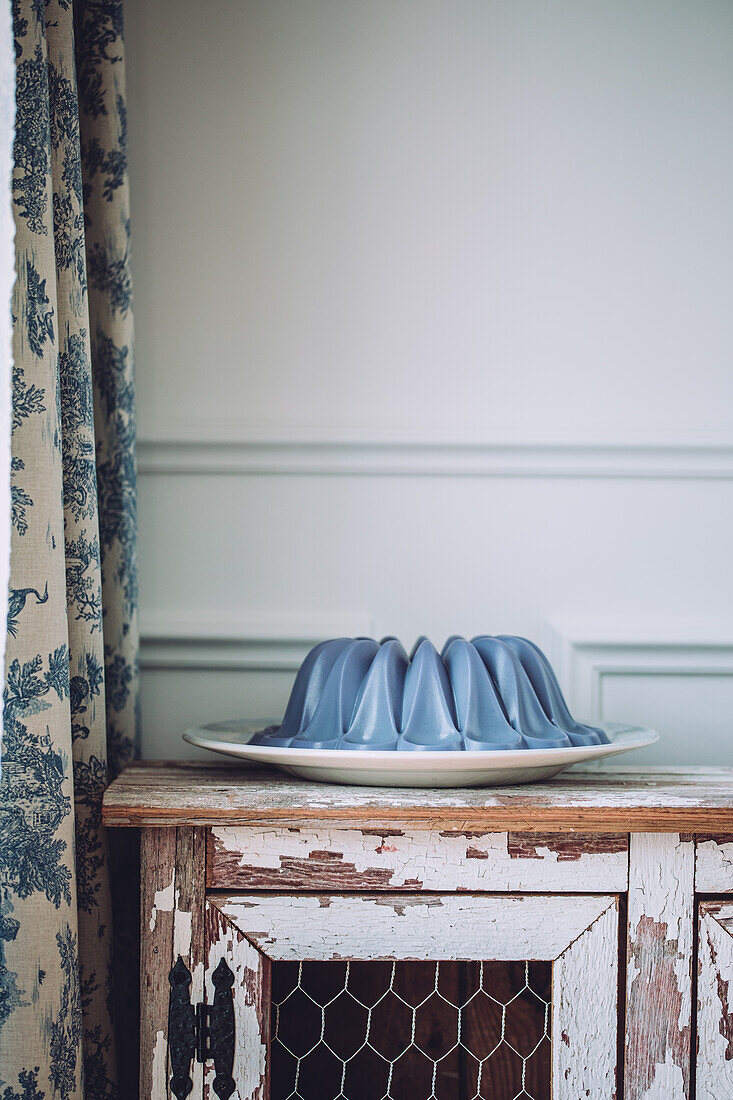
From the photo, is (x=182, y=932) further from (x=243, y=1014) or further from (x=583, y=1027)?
(x=583, y=1027)

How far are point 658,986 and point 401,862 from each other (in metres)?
0.19

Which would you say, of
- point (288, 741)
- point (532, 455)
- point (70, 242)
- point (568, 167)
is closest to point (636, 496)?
point (532, 455)

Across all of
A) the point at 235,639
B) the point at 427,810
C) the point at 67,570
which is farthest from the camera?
the point at 235,639

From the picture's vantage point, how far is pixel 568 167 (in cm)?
88

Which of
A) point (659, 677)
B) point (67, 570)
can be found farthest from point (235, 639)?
point (659, 677)

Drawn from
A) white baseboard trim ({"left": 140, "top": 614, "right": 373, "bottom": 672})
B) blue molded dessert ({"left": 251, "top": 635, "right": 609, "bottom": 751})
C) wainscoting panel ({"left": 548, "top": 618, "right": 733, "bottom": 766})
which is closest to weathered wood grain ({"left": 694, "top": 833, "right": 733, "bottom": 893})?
blue molded dessert ({"left": 251, "top": 635, "right": 609, "bottom": 751})

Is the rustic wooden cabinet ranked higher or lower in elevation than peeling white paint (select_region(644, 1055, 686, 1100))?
higher

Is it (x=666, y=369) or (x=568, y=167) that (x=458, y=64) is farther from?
(x=666, y=369)

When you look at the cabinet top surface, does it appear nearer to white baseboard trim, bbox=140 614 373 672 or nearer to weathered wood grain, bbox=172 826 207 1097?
weathered wood grain, bbox=172 826 207 1097

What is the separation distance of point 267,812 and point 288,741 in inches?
2.6

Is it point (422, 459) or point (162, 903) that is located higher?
point (422, 459)

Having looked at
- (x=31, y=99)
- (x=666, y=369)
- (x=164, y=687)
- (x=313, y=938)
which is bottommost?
(x=313, y=938)

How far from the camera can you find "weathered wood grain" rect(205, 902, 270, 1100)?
0.55 metres

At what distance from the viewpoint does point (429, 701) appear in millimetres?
597
